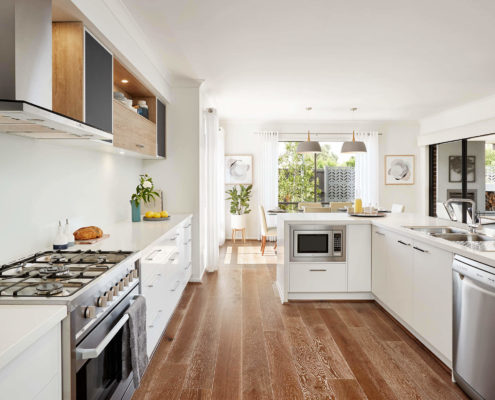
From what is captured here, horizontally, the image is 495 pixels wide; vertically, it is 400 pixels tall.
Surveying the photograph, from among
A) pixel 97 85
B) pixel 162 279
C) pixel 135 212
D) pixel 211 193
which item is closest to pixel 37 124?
pixel 97 85

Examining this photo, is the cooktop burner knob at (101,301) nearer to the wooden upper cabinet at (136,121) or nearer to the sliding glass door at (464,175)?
the wooden upper cabinet at (136,121)

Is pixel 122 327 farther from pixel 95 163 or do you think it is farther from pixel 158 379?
pixel 95 163

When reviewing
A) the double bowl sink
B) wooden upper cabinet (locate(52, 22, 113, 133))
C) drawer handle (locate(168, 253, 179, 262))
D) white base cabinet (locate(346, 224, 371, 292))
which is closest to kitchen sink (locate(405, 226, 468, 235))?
the double bowl sink

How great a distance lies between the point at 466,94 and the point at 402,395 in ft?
16.5

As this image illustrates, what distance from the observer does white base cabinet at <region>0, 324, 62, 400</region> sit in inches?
37.8

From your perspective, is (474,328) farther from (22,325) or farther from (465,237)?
(22,325)

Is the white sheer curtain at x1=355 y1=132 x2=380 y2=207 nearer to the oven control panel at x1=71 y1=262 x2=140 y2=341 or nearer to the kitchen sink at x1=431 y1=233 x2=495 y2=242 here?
the kitchen sink at x1=431 y1=233 x2=495 y2=242

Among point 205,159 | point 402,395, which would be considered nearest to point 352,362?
point 402,395

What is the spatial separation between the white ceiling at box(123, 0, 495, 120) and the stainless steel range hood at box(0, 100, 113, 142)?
128 centimetres

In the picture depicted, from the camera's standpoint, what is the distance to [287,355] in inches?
103

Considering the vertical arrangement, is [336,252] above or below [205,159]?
below

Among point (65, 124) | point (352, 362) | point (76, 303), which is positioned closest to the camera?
point (76, 303)

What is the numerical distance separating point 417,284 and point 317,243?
3.86 feet

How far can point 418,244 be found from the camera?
Result: 2691mm
